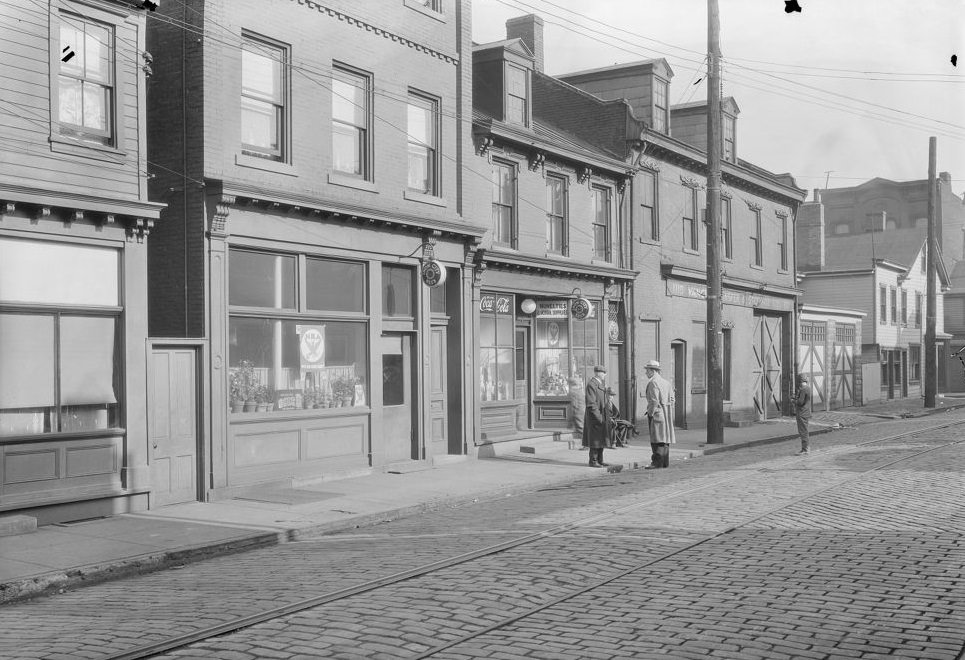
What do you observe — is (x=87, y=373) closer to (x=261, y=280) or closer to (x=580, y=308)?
(x=261, y=280)

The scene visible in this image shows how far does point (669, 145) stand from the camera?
28.1 meters

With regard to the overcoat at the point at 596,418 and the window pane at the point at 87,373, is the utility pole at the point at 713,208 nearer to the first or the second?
the overcoat at the point at 596,418

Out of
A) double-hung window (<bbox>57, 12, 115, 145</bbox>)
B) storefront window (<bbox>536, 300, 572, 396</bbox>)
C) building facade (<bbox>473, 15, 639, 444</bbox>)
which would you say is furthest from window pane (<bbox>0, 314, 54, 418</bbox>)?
storefront window (<bbox>536, 300, 572, 396</bbox>)

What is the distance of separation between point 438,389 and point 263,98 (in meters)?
6.50

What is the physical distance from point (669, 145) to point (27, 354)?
19317 mm

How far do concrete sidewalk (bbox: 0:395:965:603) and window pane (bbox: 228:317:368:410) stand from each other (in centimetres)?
144

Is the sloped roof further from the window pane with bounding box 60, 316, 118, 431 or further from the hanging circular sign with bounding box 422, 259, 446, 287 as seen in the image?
the window pane with bounding box 60, 316, 118, 431

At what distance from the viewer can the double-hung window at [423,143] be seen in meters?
19.4

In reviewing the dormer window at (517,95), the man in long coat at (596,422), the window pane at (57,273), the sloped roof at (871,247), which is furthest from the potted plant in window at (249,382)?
the sloped roof at (871,247)

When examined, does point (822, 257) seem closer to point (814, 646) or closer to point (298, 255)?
point (298, 255)

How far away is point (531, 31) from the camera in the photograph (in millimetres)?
30203

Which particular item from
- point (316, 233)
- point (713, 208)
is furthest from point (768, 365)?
point (316, 233)

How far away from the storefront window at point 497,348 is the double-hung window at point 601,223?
4.04 meters

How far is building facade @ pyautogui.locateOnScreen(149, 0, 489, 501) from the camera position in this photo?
1522 centimetres
